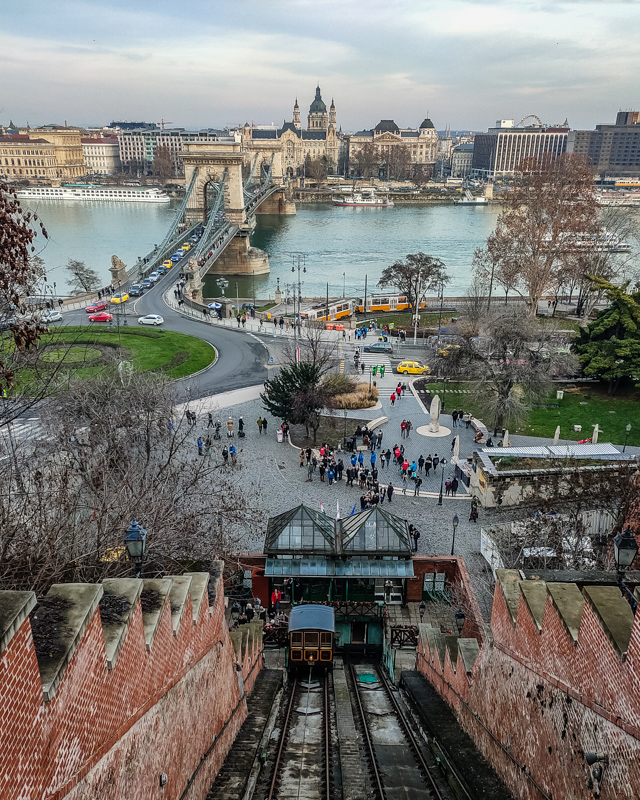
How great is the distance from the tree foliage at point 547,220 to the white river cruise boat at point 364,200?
94344 millimetres

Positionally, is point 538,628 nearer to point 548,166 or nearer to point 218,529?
point 218,529

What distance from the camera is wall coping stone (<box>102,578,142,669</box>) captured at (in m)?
4.99

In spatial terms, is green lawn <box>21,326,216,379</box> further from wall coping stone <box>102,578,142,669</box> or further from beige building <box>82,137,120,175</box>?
beige building <box>82,137,120,175</box>

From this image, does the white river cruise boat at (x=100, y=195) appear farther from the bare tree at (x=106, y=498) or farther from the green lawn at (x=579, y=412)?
the bare tree at (x=106, y=498)

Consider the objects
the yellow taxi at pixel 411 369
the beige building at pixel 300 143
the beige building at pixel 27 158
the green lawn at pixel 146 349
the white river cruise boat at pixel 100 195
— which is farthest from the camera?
the beige building at pixel 300 143

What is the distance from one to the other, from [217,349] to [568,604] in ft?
104

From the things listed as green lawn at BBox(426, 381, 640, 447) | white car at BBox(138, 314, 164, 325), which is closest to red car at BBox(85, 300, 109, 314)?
white car at BBox(138, 314, 164, 325)

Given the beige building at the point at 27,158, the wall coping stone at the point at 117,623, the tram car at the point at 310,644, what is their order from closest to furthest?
the wall coping stone at the point at 117,623
the tram car at the point at 310,644
the beige building at the point at 27,158

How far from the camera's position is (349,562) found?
1573 cm

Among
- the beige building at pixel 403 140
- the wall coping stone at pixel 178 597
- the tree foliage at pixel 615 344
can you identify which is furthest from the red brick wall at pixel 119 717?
the beige building at pixel 403 140

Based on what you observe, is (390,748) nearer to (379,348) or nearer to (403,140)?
(379,348)

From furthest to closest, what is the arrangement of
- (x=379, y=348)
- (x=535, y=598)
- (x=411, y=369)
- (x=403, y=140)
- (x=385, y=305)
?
(x=403, y=140) < (x=385, y=305) < (x=379, y=348) < (x=411, y=369) < (x=535, y=598)

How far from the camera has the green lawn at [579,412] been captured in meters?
24.4

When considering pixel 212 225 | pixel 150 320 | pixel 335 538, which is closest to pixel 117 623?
pixel 335 538
